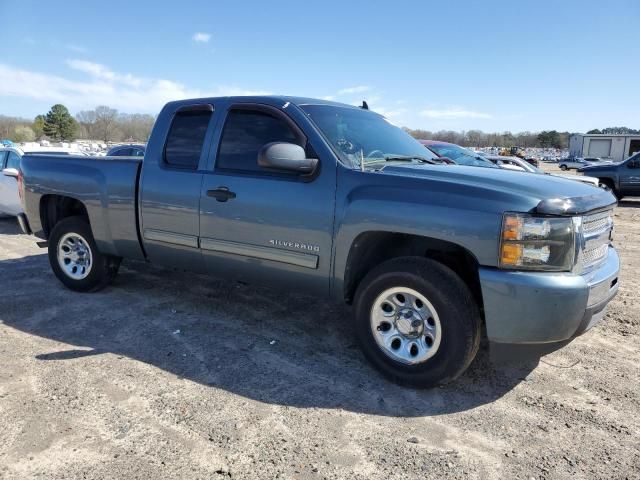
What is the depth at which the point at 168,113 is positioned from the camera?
4586 mm

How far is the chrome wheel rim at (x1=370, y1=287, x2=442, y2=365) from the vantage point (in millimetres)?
3232

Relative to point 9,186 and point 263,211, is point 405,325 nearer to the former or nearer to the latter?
point 263,211

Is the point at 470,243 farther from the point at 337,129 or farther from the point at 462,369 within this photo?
the point at 337,129

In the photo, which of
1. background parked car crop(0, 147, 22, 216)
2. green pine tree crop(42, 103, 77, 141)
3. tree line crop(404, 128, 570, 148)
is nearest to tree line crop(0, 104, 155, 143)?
green pine tree crop(42, 103, 77, 141)

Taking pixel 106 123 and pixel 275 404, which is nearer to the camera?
pixel 275 404

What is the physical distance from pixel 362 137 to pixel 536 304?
1.93 meters

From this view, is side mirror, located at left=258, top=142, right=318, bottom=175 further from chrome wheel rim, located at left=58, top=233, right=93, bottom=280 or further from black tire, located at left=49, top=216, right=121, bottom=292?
chrome wheel rim, located at left=58, top=233, right=93, bottom=280

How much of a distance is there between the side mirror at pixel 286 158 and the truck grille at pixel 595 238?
1830 mm

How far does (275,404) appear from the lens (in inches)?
121

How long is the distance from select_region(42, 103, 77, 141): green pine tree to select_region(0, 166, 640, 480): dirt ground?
407 feet

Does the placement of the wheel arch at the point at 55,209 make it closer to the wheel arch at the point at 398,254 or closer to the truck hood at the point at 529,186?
the wheel arch at the point at 398,254

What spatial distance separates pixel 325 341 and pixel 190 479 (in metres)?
1.88

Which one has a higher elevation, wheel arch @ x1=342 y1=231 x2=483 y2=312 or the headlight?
the headlight

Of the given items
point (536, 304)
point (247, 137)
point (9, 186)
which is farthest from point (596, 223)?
point (9, 186)
